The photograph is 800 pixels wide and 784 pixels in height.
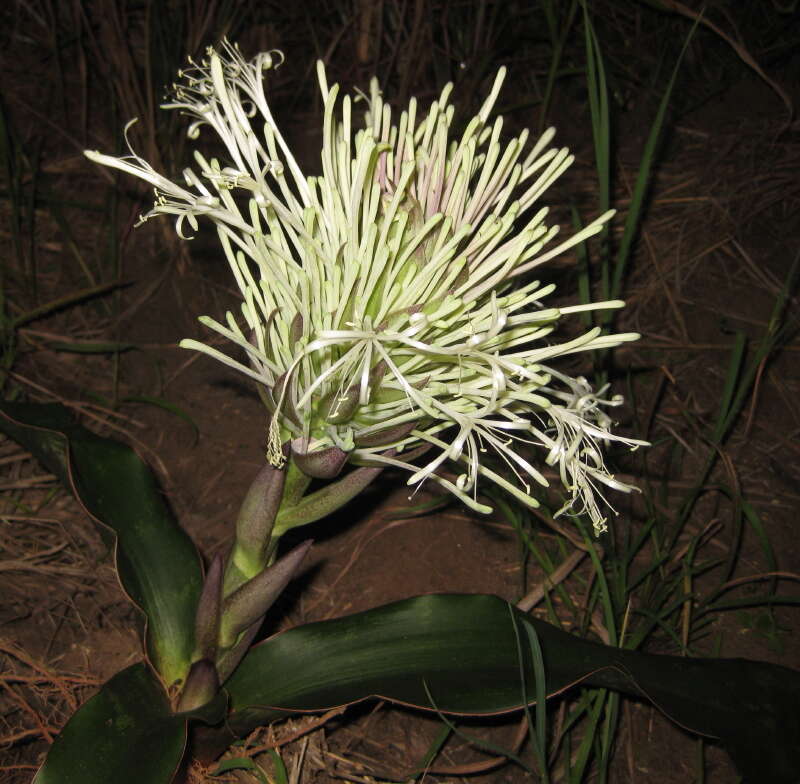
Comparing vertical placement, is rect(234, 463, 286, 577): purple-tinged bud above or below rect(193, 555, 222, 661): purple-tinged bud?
above

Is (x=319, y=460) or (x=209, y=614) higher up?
(x=319, y=460)

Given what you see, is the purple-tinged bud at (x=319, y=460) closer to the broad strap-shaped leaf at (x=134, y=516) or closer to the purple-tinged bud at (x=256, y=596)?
the purple-tinged bud at (x=256, y=596)

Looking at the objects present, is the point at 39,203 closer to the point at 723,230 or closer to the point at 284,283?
the point at 284,283

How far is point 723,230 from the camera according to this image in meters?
2.21

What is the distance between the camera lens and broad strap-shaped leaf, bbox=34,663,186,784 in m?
0.93

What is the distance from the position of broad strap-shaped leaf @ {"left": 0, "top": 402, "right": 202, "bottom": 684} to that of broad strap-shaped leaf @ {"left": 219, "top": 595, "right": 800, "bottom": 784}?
13cm

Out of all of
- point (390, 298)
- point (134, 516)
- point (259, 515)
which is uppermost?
point (390, 298)

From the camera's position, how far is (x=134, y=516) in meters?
1.18

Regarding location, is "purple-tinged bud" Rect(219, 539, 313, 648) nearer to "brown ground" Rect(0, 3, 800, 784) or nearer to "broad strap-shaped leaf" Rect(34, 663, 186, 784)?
"broad strap-shaped leaf" Rect(34, 663, 186, 784)

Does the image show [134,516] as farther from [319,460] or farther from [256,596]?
[319,460]

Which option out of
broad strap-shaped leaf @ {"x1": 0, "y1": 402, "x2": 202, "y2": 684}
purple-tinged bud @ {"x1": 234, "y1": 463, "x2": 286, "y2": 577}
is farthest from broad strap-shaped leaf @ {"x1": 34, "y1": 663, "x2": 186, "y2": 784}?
purple-tinged bud @ {"x1": 234, "y1": 463, "x2": 286, "y2": 577}

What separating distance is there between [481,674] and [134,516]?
605 mm

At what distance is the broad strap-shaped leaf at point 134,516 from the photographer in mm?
1119

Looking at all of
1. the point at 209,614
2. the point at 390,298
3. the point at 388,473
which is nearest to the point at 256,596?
A: the point at 209,614
